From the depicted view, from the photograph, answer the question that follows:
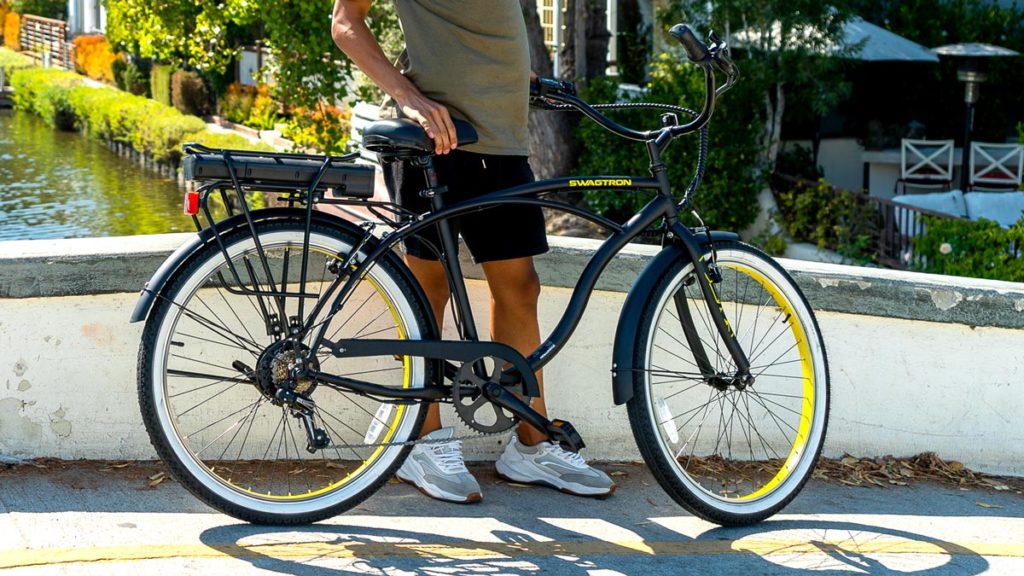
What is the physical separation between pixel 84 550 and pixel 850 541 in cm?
202

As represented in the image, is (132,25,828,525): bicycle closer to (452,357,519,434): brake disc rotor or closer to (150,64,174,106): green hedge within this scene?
(452,357,519,434): brake disc rotor

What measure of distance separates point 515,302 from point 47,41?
43079 millimetres

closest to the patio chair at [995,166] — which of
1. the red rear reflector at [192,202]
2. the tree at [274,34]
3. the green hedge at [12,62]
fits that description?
the tree at [274,34]

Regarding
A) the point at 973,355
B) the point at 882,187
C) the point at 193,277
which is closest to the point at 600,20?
the point at 882,187

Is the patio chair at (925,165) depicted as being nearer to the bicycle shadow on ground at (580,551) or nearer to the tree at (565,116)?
the tree at (565,116)

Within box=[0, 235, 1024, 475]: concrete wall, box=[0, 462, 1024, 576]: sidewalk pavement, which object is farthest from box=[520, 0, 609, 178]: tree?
box=[0, 462, 1024, 576]: sidewalk pavement

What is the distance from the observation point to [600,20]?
1472 cm

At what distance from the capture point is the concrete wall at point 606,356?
372 cm

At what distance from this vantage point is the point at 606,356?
4.12 metres

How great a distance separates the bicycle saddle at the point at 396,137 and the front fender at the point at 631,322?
67cm

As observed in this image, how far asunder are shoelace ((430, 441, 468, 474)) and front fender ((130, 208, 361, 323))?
2.68 feet

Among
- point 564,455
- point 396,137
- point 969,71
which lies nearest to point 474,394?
point 564,455

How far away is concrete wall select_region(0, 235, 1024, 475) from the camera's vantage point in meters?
3.72

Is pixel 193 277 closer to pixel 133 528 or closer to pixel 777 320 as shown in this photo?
pixel 133 528
